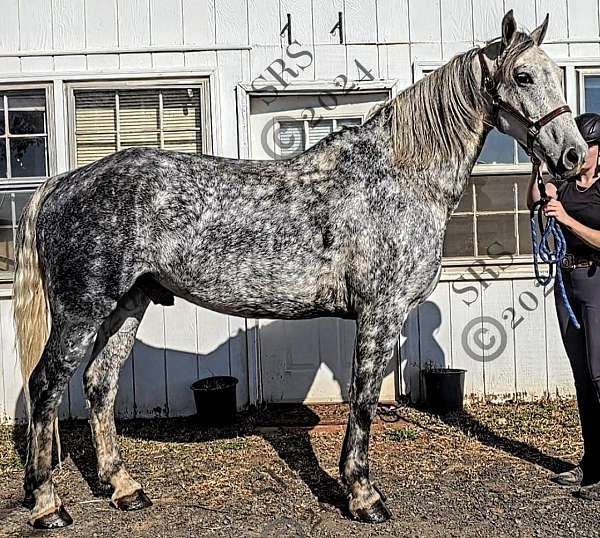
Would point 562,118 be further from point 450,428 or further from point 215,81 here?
point 215,81

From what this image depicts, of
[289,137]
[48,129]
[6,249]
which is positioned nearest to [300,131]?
[289,137]

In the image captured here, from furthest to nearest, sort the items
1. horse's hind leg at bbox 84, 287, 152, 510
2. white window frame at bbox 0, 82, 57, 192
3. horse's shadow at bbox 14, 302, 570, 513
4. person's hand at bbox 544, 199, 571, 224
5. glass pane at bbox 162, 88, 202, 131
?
glass pane at bbox 162, 88, 202, 131 < white window frame at bbox 0, 82, 57, 192 < horse's shadow at bbox 14, 302, 570, 513 < horse's hind leg at bbox 84, 287, 152, 510 < person's hand at bbox 544, 199, 571, 224

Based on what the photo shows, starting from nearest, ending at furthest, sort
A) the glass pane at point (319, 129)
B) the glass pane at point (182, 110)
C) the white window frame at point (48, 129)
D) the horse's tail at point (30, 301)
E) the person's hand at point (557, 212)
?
the person's hand at point (557, 212)
the horse's tail at point (30, 301)
the white window frame at point (48, 129)
the glass pane at point (182, 110)
the glass pane at point (319, 129)

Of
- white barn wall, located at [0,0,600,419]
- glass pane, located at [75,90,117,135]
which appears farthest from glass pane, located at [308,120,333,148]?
glass pane, located at [75,90,117,135]

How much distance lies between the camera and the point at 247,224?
3488 millimetres

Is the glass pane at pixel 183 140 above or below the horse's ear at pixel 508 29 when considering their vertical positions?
below

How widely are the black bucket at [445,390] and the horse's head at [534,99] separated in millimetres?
2346

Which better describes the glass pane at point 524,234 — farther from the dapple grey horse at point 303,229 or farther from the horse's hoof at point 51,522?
the horse's hoof at point 51,522

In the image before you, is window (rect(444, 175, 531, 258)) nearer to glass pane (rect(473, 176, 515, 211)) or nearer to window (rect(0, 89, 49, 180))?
glass pane (rect(473, 176, 515, 211))

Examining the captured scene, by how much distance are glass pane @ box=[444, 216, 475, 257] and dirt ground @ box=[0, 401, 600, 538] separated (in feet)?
3.92

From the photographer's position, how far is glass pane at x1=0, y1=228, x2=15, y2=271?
5445 millimetres

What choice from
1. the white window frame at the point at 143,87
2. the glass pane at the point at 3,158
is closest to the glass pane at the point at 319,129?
the white window frame at the point at 143,87

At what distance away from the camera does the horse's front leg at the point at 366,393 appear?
348 centimetres

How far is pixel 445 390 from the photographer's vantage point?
17.6 ft
